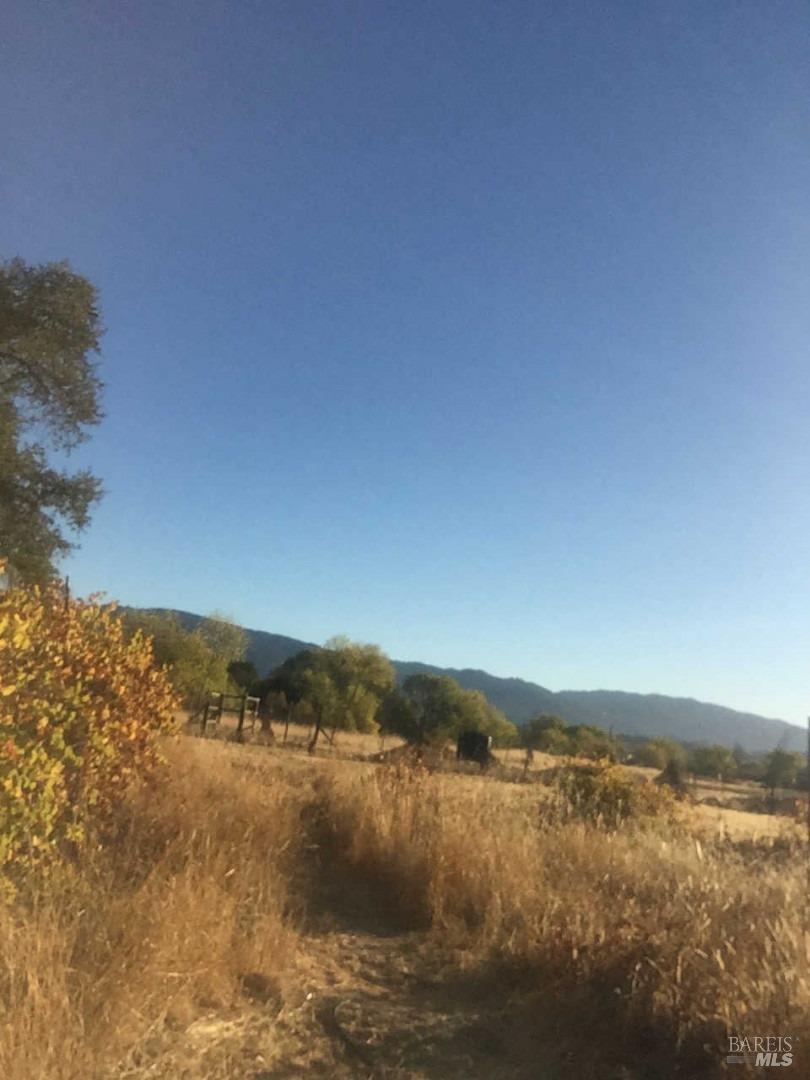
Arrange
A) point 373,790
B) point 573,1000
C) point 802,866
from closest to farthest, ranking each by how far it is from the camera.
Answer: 1. point 573,1000
2. point 802,866
3. point 373,790

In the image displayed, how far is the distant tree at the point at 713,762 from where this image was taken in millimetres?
53150

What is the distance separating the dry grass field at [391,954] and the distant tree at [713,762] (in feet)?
161

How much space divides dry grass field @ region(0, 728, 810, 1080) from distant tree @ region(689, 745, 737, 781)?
161 ft

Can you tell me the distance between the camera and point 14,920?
4234mm

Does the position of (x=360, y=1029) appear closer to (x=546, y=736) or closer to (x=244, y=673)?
(x=546, y=736)

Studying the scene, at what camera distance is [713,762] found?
177ft

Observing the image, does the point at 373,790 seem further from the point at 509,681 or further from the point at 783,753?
the point at 509,681

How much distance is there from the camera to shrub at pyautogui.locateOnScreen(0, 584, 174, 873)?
472 cm

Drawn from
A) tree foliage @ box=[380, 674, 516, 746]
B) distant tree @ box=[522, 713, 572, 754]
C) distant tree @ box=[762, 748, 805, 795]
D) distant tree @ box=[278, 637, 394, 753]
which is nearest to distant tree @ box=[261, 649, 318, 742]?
distant tree @ box=[278, 637, 394, 753]

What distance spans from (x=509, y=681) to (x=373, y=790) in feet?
599

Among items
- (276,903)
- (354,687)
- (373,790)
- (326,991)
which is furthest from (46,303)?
(354,687)

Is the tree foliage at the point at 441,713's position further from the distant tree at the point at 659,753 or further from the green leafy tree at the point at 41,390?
the green leafy tree at the point at 41,390

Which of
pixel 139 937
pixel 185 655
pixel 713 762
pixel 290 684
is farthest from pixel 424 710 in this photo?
pixel 139 937

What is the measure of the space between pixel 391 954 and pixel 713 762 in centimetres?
5287
